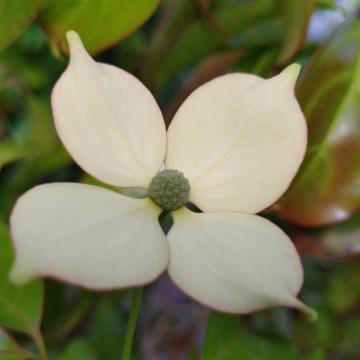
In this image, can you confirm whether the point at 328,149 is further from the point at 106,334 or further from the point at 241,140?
the point at 106,334

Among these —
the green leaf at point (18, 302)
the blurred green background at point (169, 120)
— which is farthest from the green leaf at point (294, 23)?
the green leaf at point (18, 302)

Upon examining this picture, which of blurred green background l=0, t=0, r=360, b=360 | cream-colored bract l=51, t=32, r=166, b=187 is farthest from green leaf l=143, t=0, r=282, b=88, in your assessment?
cream-colored bract l=51, t=32, r=166, b=187

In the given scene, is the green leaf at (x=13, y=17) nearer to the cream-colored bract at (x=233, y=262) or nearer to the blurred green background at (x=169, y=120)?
the blurred green background at (x=169, y=120)

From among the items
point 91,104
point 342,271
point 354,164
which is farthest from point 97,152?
point 342,271

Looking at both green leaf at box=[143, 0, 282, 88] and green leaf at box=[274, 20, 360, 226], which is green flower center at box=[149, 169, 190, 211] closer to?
green leaf at box=[274, 20, 360, 226]

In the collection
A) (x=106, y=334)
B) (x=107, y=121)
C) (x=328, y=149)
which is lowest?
(x=106, y=334)

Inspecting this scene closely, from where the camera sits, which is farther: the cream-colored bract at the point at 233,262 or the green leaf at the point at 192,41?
the green leaf at the point at 192,41

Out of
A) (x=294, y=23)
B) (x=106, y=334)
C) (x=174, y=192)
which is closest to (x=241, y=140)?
(x=174, y=192)
